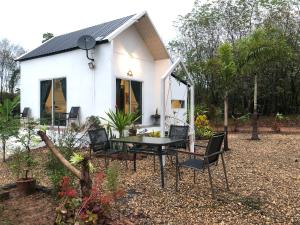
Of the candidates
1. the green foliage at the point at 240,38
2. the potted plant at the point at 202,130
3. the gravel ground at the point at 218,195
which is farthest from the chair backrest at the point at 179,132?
the green foliage at the point at 240,38

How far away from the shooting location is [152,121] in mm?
13023

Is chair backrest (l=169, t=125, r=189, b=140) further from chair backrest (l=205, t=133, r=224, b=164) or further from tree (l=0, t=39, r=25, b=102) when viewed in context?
tree (l=0, t=39, r=25, b=102)

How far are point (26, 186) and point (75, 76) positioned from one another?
6937 mm

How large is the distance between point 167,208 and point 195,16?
63.8 ft

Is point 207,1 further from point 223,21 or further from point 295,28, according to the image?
point 295,28

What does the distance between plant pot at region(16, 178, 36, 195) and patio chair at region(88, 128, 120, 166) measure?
1965 millimetres

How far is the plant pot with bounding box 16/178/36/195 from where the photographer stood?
464cm

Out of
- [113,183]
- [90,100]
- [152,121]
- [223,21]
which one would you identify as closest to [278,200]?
[113,183]

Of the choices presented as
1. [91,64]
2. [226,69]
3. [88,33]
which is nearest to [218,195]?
[226,69]

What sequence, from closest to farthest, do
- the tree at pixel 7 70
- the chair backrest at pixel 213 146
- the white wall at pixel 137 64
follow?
1. the chair backrest at pixel 213 146
2. the white wall at pixel 137 64
3. the tree at pixel 7 70

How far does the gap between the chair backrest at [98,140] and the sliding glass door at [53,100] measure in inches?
200

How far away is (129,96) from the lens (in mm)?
11945

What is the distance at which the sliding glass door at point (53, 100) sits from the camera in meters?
11.7

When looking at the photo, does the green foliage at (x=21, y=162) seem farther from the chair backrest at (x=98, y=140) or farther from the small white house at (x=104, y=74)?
the small white house at (x=104, y=74)
